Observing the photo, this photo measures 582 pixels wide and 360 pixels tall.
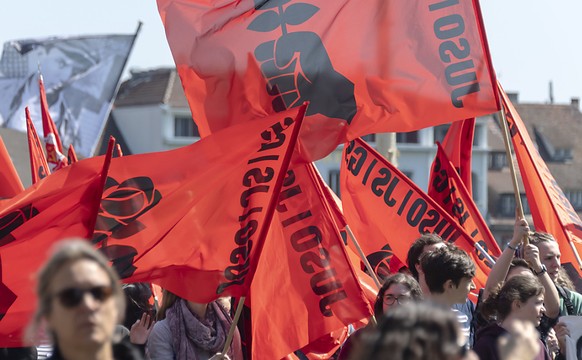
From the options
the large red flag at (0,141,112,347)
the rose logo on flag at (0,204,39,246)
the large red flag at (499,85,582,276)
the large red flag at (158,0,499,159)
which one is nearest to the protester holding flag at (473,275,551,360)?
the large red flag at (158,0,499,159)

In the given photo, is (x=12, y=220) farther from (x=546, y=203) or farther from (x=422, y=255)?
(x=546, y=203)

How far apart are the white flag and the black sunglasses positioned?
45.3 feet

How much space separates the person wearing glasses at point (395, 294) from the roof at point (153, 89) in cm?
5332

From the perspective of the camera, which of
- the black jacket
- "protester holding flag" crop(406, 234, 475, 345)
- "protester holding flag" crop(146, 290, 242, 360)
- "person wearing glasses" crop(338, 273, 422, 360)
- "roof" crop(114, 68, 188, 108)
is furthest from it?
"roof" crop(114, 68, 188, 108)

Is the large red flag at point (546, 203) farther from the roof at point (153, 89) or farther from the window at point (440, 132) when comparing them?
the window at point (440, 132)

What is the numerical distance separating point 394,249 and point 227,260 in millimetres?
2515

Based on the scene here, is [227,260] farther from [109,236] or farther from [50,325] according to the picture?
[50,325]

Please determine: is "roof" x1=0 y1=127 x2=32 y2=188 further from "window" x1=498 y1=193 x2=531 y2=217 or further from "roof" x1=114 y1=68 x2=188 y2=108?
"window" x1=498 y1=193 x2=531 y2=217

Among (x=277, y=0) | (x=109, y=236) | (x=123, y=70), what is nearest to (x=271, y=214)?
(x=109, y=236)

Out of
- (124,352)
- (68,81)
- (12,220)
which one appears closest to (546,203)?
(12,220)

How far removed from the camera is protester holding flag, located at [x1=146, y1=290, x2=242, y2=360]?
7.04 meters

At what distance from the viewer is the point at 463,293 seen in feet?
21.8

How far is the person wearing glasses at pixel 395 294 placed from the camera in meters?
6.53

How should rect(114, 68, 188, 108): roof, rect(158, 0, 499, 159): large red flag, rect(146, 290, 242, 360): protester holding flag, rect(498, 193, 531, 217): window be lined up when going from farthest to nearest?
rect(498, 193, 531, 217): window → rect(114, 68, 188, 108): roof → rect(158, 0, 499, 159): large red flag → rect(146, 290, 242, 360): protester holding flag
